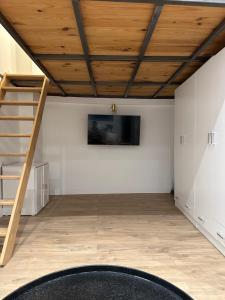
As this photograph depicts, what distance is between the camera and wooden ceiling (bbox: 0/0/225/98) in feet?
5.90

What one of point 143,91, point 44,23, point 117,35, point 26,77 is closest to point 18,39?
point 44,23

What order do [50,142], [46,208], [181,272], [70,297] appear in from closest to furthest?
[70,297], [181,272], [46,208], [50,142]

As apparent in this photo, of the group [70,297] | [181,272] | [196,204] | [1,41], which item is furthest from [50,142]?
[70,297]

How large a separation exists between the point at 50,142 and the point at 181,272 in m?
3.83

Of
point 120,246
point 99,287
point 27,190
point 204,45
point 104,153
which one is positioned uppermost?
point 204,45

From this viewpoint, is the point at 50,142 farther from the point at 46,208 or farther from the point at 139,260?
the point at 139,260

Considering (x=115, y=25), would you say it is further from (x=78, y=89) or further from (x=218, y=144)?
(x=78, y=89)

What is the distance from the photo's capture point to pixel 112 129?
5.00m

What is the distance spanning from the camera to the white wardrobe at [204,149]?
2467 millimetres

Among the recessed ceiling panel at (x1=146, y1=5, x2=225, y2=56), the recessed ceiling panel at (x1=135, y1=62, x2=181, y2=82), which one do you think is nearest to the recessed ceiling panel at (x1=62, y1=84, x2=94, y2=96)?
the recessed ceiling panel at (x1=135, y1=62, x2=181, y2=82)

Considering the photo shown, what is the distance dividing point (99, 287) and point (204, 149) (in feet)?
7.68

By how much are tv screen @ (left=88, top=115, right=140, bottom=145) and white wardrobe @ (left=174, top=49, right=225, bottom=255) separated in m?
1.33

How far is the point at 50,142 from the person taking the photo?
5090 mm

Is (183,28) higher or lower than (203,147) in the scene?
higher
